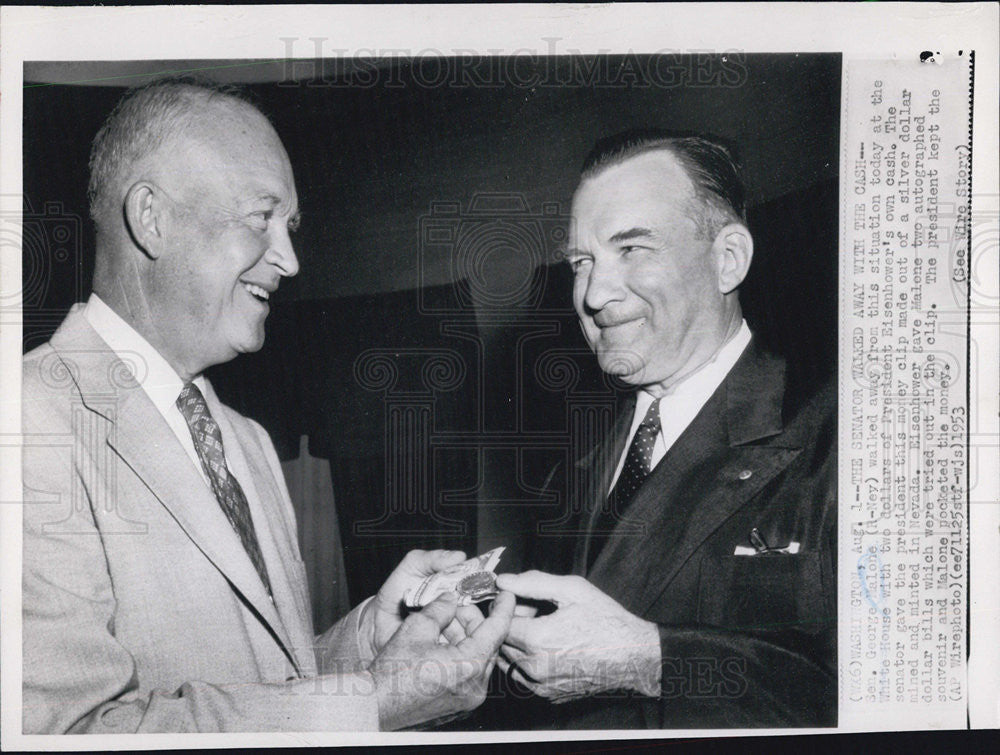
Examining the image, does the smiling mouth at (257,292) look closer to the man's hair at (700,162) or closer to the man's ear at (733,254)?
the man's hair at (700,162)

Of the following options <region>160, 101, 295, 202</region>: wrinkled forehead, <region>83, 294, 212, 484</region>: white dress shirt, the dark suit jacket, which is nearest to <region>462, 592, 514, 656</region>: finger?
the dark suit jacket

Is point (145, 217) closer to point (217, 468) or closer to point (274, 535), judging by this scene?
point (217, 468)

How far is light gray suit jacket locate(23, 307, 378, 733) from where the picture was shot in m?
1.71

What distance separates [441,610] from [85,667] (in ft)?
2.22

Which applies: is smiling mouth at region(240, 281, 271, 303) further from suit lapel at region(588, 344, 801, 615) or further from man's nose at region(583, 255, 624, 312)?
suit lapel at region(588, 344, 801, 615)

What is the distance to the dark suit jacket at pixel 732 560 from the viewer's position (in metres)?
1.74

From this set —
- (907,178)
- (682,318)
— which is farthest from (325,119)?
(907,178)

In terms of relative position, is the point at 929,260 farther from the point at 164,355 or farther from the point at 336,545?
the point at 164,355

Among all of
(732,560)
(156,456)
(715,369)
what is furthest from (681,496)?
(156,456)

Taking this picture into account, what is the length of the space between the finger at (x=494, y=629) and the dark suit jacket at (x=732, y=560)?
106mm

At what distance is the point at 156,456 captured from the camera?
172 cm

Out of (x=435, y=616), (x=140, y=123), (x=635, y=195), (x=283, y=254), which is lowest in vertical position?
(x=435, y=616)

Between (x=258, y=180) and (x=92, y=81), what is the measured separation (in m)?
0.39

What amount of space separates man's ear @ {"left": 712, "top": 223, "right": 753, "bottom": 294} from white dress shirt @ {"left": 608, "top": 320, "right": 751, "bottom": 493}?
0.28ft
